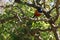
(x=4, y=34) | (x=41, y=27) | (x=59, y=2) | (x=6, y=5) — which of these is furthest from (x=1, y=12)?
(x=59, y=2)

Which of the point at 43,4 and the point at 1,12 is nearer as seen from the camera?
the point at 1,12

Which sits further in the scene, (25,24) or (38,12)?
(38,12)

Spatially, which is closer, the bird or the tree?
the tree

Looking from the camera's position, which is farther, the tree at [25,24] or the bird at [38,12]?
the bird at [38,12]

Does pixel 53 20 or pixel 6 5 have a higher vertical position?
pixel 6 5

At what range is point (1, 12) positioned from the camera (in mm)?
6414

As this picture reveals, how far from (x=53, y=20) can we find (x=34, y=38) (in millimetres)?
866

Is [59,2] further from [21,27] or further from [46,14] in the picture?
[21,27]

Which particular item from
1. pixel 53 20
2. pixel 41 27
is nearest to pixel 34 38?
pixel 41 27

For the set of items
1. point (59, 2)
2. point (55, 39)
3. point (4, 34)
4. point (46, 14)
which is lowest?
point (55, 39)

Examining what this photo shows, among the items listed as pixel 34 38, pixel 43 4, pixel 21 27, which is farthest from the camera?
pixel 43 4

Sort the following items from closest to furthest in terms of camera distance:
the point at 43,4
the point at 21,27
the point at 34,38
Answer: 1. the point at 21,27
2. the point at 34,38
3. the point at 43,4

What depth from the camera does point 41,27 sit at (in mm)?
6434

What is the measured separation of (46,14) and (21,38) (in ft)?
3.68
